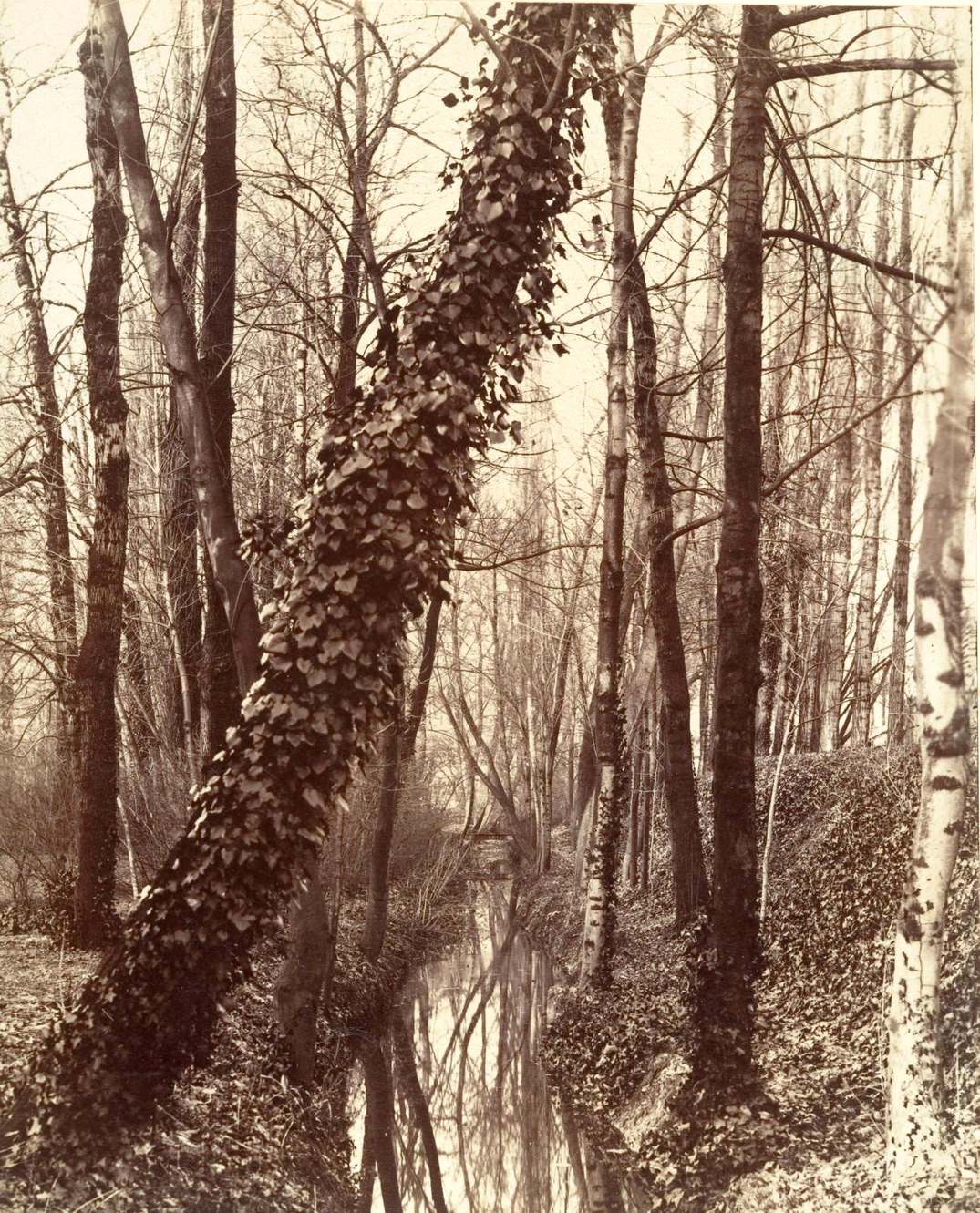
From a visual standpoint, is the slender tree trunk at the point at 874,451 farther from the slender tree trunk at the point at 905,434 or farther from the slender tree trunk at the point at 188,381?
the slender tree trunk at the point at 188,381

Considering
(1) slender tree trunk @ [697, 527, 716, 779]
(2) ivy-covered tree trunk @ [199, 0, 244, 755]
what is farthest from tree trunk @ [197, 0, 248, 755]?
(1) slender tree trunk @ [697, 527, 716, 779]

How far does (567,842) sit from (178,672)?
28.0 feet

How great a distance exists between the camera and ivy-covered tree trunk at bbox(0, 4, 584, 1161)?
3963 mm

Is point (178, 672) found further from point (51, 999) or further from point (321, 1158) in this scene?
point (321, 1158)

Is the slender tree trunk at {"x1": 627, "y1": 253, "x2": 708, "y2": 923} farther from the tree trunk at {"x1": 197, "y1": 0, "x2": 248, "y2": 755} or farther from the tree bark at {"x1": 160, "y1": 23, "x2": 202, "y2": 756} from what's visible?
the tree bark at {"x1": 160, "y1": 23, "x2": 202, "y2": 756}

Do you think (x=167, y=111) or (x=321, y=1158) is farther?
(x=167, y=111)

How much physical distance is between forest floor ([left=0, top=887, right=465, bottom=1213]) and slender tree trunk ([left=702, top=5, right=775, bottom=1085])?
67.4 inches

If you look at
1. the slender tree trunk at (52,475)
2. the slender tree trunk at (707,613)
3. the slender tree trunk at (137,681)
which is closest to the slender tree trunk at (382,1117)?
the slender tree trunk at (137,681)

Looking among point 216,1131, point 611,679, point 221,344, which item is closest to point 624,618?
point 611,679

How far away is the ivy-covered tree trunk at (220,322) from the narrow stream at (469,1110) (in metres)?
1.92

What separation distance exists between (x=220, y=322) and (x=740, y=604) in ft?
10.2

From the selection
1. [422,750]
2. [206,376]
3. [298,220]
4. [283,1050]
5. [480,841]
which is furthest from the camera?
[480,841]

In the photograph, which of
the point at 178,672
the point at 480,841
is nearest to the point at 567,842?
the point at 480,841

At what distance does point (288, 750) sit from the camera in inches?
158
